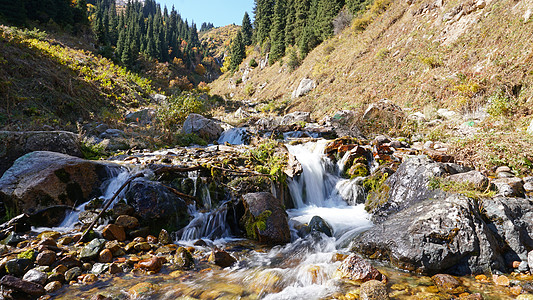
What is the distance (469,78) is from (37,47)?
2044 centimetres

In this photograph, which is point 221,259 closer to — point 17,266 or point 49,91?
point 17,266

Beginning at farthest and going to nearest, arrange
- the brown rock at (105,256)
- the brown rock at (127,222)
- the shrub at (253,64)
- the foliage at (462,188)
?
the shrub at (253,64) → the brown rock at (127,222) → the foliage at (462,188) → the brown rock at (105,256)

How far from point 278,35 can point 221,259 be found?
138 ft

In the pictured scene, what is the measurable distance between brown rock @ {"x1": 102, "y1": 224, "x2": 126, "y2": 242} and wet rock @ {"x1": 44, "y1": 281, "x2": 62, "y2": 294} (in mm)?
1104

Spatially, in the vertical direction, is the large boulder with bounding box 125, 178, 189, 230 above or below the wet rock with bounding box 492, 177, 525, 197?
above

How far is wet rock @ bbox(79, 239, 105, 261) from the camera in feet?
12.2

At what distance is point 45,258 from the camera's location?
347cm

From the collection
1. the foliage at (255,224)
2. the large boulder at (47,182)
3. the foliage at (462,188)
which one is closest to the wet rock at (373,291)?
the foliage at (255,224)

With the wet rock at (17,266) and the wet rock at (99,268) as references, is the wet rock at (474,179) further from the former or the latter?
the wet rock at (17,266)

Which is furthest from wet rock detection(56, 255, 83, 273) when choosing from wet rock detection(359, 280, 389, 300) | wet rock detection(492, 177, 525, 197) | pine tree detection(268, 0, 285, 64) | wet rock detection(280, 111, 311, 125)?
pine tree detection(268, 0, 285, 64)

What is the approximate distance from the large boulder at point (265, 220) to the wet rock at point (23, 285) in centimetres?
306

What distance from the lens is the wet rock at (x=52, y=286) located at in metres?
3.05

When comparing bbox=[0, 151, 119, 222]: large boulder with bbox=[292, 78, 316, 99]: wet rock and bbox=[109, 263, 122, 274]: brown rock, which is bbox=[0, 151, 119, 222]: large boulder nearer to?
bbox=[109, 263, 122, 274]: brown rock

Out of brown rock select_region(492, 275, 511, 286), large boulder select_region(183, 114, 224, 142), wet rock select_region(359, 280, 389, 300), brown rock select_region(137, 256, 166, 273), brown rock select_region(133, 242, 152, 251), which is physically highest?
large boulder select_region(183, 114, 224, 142)
